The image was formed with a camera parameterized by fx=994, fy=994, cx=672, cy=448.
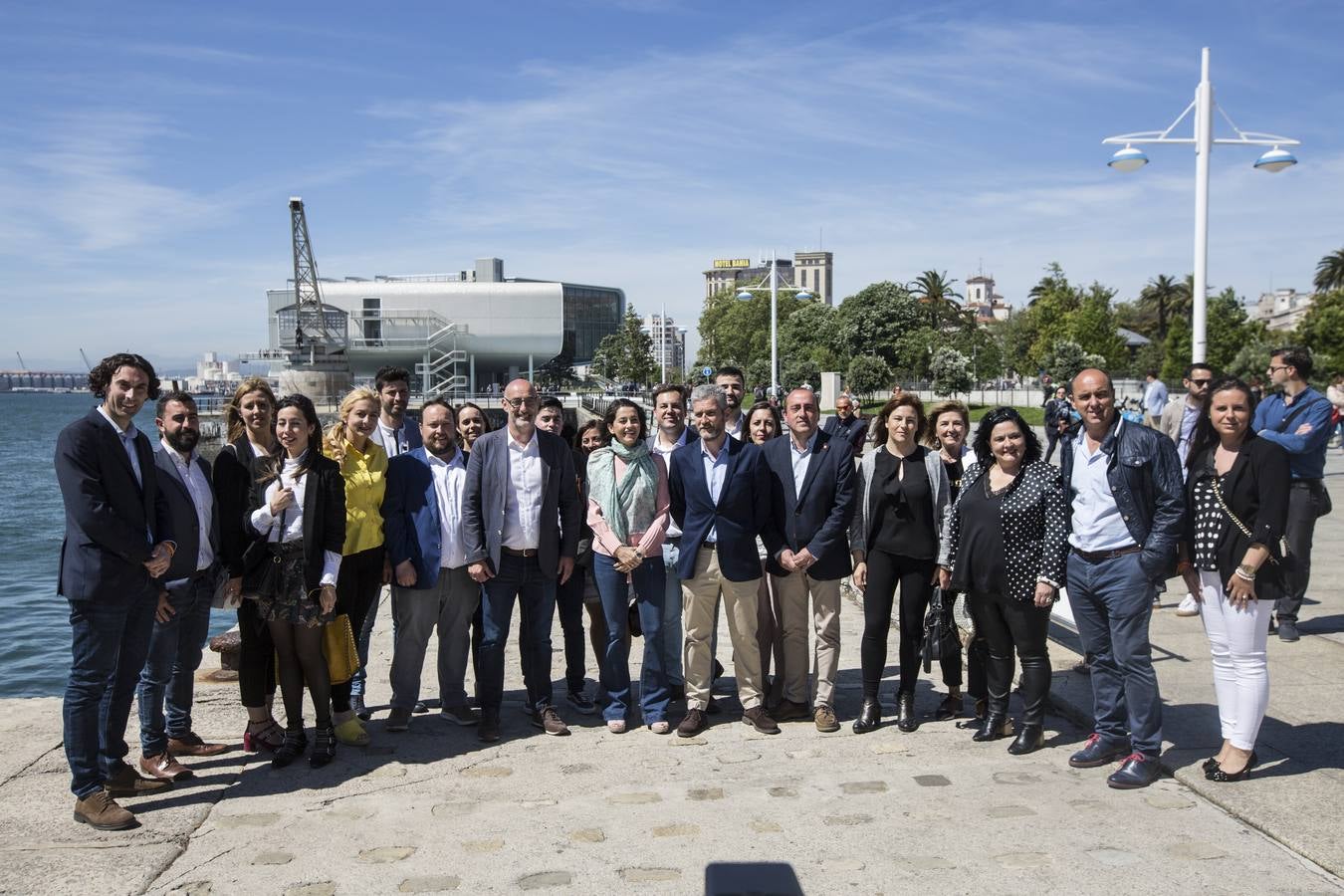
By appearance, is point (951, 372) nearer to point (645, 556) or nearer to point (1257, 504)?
point (645, 556)

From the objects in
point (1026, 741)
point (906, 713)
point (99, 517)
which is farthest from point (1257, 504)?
point (99, 517)

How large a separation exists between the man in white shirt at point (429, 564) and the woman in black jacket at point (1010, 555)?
8.88 feet

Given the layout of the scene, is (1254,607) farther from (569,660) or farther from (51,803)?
(51,803)

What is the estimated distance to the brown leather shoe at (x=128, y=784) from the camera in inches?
179

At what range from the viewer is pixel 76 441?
4.19m

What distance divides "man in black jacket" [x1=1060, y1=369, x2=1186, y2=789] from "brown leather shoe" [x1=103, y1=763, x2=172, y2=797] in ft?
14.4

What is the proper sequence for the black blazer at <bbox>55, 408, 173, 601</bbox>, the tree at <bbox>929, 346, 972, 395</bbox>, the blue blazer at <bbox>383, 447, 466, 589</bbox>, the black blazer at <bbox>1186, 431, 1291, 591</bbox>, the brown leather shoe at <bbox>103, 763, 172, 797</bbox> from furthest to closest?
the tree at <bbox>929, 346, 972, 395</bbox>
the blue blazer at <bbox>383, 447, 466, 589</bbox>
the brown leather shoe at <bbox>103, 763, 172, 797</bbox>
the black blazer at <bbox>1186, 431, 1291, 591</bbox>
the black blazer at <bbox>55, 408, 173, 601</bbox>

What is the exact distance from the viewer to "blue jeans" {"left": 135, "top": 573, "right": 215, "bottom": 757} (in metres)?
4.76

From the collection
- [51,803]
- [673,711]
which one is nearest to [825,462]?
[673,711]

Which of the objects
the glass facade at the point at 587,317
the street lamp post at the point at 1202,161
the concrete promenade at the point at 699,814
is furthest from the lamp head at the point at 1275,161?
the glass facade at the point at 587,317

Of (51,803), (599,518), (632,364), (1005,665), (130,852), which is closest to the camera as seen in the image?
(130,852)

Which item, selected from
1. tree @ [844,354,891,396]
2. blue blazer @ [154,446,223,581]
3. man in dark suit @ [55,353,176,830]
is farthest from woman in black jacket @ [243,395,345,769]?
tree @ [844,354,891,396]

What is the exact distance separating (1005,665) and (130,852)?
4146 mm

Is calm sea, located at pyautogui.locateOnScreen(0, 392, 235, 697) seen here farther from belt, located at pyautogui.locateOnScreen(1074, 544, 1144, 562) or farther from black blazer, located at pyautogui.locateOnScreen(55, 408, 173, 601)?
belt, located at pyautogui.locateOnScreen(1074, 544, 1144, 562)
